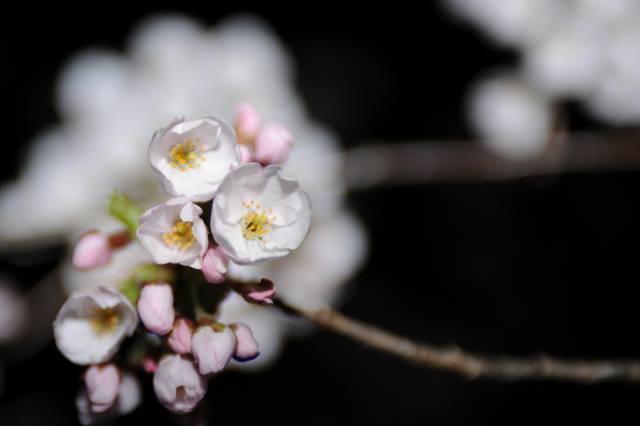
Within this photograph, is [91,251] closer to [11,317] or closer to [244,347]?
[244,347]

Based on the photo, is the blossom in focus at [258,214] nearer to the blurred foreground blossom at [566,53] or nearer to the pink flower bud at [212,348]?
the pink flower bud at [212,348]

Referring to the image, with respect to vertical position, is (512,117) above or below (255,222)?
below

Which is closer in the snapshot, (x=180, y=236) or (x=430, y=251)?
(x=180, y=236)

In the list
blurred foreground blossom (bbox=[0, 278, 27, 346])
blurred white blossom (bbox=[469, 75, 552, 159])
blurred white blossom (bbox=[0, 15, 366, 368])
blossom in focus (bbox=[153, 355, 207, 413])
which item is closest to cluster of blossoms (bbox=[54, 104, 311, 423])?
blossom in focus (bbox=[153, 355, 207, 413])

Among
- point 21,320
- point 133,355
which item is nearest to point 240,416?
point 21,320

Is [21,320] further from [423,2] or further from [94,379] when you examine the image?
[423,2]

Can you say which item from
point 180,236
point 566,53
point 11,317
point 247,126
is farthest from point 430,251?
point 180,236
